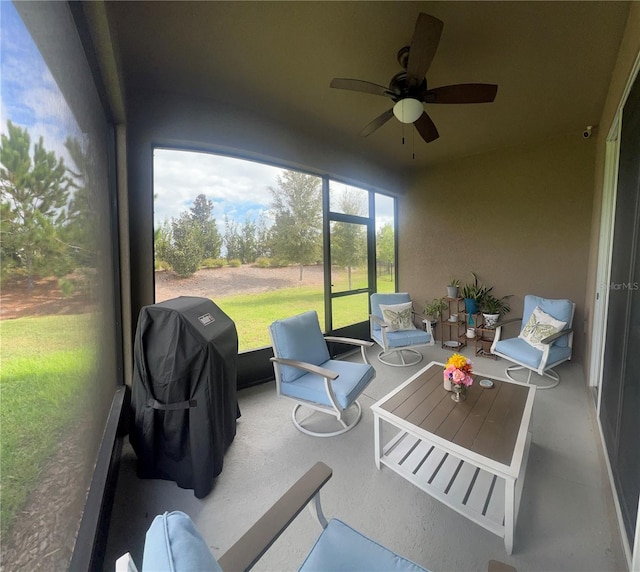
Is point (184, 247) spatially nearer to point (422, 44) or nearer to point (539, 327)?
point (422, 44)

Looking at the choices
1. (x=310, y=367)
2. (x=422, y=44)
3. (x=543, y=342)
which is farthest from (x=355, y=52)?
(x=543, y=342)

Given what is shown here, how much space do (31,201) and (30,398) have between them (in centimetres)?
60

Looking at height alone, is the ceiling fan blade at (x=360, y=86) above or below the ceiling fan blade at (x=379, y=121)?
above

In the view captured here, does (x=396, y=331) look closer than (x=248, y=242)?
No

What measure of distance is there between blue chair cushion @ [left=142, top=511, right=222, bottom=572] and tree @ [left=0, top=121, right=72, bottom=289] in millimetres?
787

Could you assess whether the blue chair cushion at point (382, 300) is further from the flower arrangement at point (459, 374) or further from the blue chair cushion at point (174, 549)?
the blue chair cushion at point (174, 549)

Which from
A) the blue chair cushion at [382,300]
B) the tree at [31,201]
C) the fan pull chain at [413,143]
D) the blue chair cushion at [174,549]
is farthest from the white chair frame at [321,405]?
the fan pull chain at [413,143]

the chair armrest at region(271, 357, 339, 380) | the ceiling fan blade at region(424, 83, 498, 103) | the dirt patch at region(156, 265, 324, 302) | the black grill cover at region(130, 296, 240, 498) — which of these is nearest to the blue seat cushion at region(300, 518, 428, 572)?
the black grill cover at region(130, 296, 240, 498)

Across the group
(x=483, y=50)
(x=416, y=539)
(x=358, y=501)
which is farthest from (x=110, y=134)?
(x=416, y=539)

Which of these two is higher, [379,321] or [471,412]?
[379,321]

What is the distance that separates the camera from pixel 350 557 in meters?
0.96

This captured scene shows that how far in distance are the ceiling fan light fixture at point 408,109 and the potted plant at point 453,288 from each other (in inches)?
111

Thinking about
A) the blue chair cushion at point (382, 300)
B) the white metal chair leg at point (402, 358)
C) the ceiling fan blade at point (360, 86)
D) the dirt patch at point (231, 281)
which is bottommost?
the white metal chair leg at point (402, 358)

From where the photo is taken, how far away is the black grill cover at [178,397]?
1.60 metres
